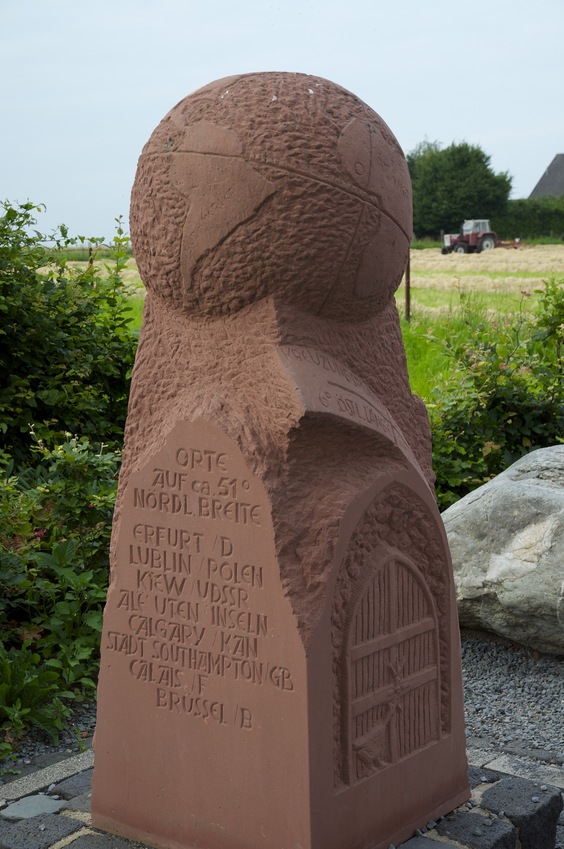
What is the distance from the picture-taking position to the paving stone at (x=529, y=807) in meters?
2.98

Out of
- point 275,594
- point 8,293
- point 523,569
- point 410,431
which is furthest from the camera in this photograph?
point 8,293

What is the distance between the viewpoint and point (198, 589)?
2.79 metres

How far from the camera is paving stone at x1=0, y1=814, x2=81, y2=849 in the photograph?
9.53 ft

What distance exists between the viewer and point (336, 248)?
2670mm

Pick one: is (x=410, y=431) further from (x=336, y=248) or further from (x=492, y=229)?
(x=492, y=229)

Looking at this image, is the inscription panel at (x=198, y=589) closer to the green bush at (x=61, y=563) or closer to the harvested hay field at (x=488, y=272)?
the green bush at (x=61, y=563)

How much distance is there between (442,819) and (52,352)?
14.3 feet

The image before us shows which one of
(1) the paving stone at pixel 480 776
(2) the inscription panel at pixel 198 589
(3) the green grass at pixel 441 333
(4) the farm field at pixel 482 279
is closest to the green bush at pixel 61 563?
(2) the inscription panel at pixel 198 589

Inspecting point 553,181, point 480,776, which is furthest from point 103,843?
point 553,181

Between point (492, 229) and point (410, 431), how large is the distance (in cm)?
3874

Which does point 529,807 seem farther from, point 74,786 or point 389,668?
point 74,786

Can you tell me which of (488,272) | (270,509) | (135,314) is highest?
(488,272)

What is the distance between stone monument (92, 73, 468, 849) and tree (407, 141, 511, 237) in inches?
1603

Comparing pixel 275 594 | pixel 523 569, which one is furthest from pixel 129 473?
pixel 523 569
